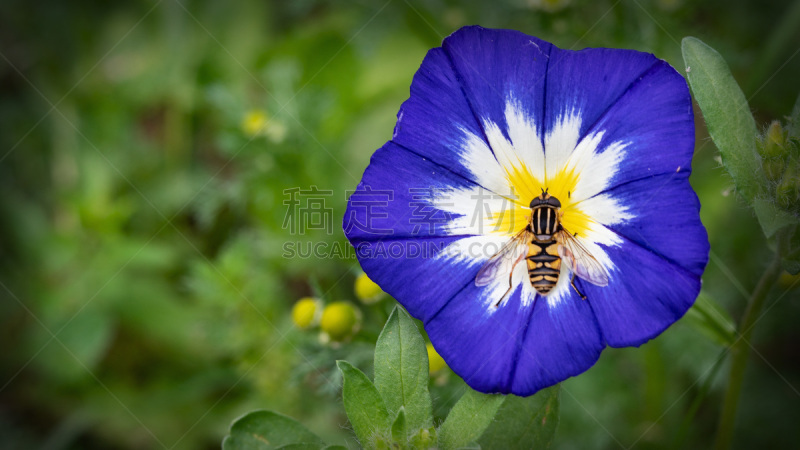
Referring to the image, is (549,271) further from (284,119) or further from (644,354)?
(284,119)

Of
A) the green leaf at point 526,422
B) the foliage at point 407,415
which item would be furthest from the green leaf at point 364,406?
the green leaf at point 526,422

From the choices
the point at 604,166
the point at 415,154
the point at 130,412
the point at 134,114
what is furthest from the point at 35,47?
the point at 604,166

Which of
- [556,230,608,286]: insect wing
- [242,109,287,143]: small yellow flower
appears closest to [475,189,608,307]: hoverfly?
[556,230,608,286]: insect wing

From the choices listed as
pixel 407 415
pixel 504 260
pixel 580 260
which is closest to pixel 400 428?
pixel 407 415

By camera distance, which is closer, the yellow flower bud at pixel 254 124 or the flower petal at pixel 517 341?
the flower petal at pixel 517 341

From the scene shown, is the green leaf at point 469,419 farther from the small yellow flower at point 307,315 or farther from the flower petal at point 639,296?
the small yellow flower at point 307,315
